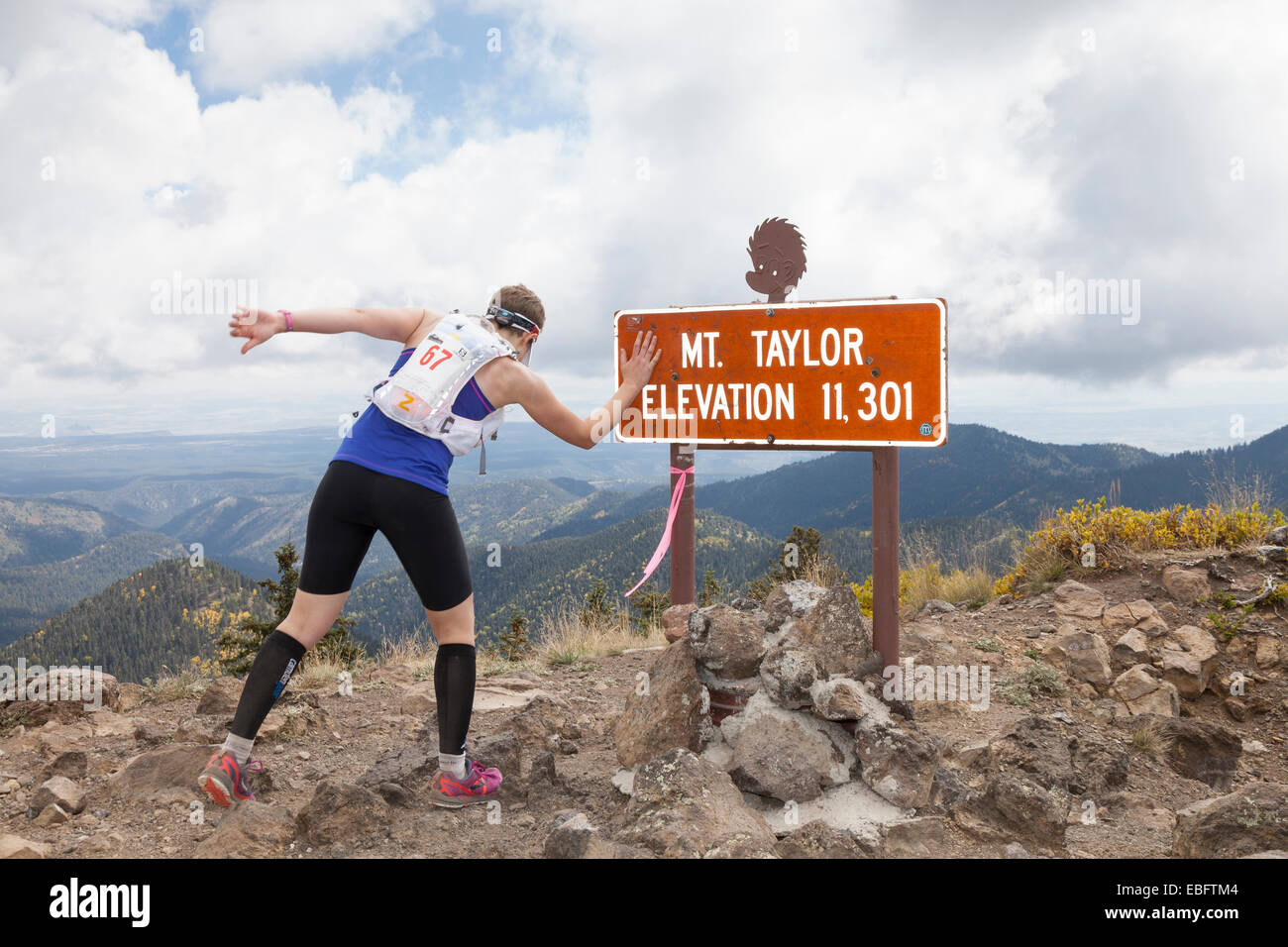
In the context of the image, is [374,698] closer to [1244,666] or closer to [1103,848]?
[1103,848]

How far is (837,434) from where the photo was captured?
14.1ft

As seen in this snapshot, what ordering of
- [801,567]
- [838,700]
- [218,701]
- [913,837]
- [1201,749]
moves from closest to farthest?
[913,837] → [838,700] → [1201,749] → [218,701] → [801,567]

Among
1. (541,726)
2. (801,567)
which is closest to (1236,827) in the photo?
(541,726)

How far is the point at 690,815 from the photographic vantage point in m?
3.09

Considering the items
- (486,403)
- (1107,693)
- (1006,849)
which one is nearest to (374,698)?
(486,403)

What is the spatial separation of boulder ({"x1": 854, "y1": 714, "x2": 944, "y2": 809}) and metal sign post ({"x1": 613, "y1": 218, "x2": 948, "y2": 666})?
2.37 feet

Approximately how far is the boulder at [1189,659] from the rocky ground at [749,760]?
0.02m

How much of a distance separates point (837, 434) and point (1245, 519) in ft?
20.7

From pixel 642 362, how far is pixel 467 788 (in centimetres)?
259

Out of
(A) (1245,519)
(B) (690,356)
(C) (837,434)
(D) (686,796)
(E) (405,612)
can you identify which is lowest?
(E) (405,612)

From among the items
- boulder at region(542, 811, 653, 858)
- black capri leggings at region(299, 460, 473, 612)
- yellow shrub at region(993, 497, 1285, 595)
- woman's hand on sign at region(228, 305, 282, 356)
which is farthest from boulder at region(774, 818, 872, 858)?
yellow shrub at region(993, 497, 1285, 595)

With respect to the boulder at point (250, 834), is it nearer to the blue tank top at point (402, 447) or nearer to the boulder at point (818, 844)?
the blue tank top at point (402, 447)

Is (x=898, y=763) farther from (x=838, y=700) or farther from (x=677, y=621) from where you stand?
(x=677, y=621)

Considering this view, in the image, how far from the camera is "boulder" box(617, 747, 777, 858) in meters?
2.90
